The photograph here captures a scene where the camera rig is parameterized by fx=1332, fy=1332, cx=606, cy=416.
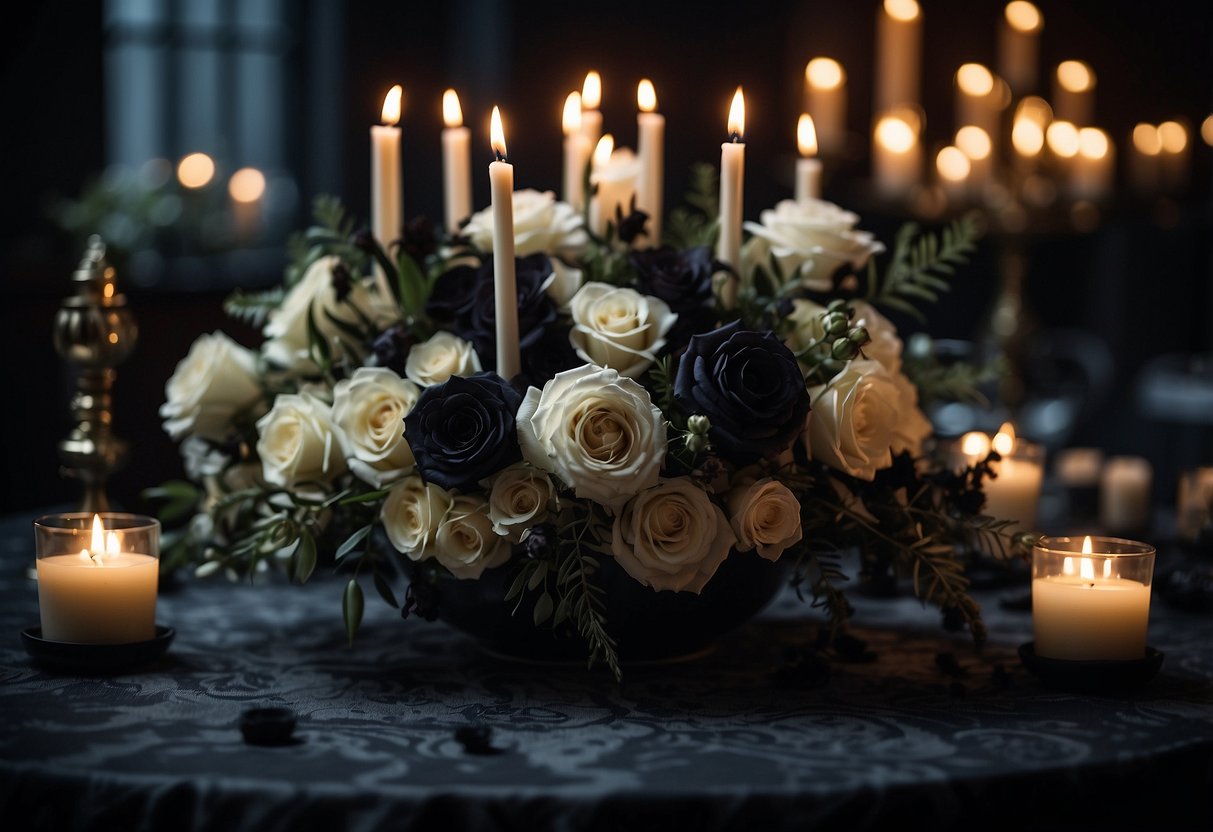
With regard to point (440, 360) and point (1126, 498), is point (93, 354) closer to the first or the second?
point (440, 360)

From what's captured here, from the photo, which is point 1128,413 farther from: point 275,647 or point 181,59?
point 275,647

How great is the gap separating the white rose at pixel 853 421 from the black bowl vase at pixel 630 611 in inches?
4.7

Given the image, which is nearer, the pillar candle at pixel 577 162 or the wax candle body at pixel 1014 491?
the pillar candle at pixel 577 162

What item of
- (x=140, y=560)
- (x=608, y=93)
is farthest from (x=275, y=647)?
(x=608, y=93)

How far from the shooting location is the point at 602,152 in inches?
55.2

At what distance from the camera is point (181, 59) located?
5965mm

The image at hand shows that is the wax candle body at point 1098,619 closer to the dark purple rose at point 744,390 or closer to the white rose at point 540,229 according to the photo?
the dark purple rose at point 744,390

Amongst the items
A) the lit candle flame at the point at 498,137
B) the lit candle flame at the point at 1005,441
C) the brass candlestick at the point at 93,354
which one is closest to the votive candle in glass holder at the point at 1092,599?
the lit candle flame at the point at 1005,441

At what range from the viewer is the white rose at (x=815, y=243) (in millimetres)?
1324

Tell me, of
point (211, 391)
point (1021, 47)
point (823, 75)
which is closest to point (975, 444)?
point (211, 391)

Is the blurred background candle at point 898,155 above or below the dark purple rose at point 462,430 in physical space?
above

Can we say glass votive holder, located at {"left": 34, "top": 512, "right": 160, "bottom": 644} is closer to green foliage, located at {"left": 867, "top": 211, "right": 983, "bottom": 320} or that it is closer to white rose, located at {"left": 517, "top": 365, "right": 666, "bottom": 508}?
white rose, located at {"left": 517, "top": 365, "right": 666, "bottom": 508}

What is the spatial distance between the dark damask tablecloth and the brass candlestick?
0.20m

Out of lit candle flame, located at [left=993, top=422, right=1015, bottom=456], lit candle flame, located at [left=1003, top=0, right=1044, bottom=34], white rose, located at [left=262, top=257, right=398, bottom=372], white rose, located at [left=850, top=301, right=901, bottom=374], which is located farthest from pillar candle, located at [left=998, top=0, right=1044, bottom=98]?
white rose, located at [left=262, top=257, right=398, bottom=372]
